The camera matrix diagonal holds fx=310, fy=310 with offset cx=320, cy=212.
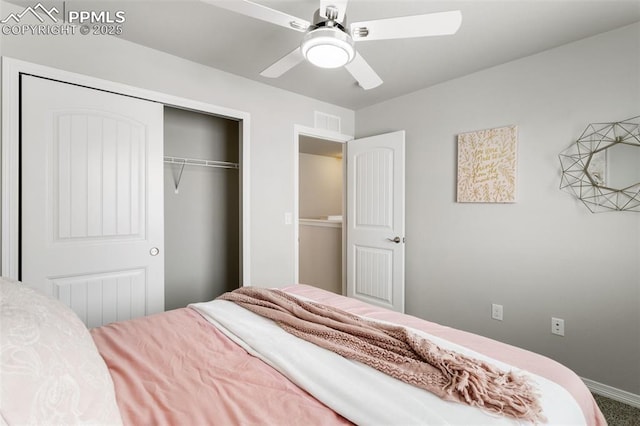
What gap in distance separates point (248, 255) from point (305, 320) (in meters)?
1.49

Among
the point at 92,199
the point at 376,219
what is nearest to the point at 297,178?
the point at 376,219

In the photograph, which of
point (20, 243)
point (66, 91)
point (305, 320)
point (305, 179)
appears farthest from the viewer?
point (305, 179)

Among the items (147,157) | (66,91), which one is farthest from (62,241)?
(66,91)

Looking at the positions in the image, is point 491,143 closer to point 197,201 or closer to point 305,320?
point 305,320

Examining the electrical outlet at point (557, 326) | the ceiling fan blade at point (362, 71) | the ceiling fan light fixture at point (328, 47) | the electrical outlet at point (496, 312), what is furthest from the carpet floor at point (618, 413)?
the ceiling fan light fixture at point (328, 47)

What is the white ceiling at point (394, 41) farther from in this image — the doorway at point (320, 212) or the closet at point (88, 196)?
the doorway at point (320, 212)

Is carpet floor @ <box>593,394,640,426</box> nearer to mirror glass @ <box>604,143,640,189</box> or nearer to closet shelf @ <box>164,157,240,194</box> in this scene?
mirror glass @ <box>604,143,640,189</box>

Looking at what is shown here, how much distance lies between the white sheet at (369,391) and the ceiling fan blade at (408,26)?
4.54 feet

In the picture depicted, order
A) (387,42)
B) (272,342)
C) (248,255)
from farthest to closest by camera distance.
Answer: (248,255)
(387,42)
(272,342)

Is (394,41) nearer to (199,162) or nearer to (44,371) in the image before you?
(199,162)

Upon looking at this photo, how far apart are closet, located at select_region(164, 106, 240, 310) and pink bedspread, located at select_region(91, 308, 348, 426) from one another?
1767mm

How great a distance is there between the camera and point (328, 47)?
1518 mm

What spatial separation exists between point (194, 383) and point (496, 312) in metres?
2.50

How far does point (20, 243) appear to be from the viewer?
72.6 inches
